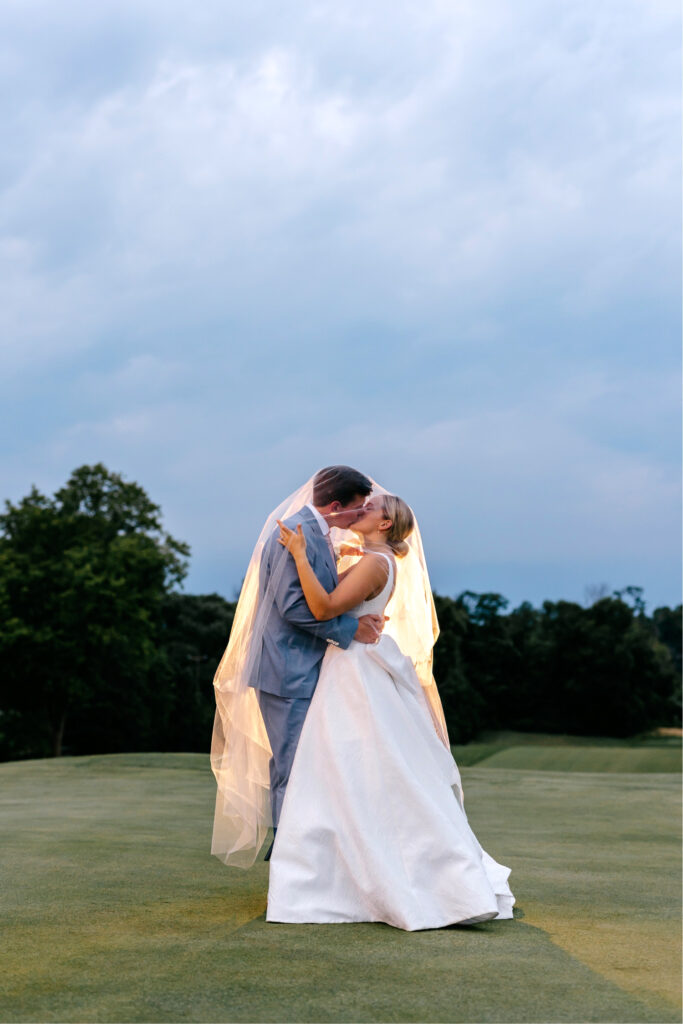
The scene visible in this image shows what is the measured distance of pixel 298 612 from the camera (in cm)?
533

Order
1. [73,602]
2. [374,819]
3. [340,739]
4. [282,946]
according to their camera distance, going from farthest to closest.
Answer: [73,602], [340,739], [374,819], [282,946]

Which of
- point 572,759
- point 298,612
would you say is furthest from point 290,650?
point 572,759

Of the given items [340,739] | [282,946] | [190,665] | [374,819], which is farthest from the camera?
[190,665]

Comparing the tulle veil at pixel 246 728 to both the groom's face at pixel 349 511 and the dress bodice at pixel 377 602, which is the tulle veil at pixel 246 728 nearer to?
the groom's face at pixel 349 511

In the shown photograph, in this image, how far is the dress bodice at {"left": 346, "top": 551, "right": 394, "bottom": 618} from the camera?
5395 millimetres

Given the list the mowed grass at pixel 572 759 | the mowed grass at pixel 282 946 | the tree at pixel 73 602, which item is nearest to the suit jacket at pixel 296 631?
the mowed grass at pixel 282 946

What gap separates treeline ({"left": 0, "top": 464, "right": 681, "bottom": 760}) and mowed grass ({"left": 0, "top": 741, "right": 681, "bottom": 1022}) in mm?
29807

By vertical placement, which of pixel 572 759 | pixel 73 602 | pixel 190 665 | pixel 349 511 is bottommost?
pixel 572 759

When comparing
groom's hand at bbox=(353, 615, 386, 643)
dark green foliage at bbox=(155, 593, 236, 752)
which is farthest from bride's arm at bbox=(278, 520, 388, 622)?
dark green foliage at bbox=(155, 593, 236, 752)

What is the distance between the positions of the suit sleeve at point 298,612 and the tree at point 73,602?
31961mm

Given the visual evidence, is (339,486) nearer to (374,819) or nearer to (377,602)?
(377,602)

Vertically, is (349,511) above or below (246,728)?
above

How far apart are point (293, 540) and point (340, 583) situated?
14.7 inches

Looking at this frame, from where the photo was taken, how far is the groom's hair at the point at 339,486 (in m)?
5.75
